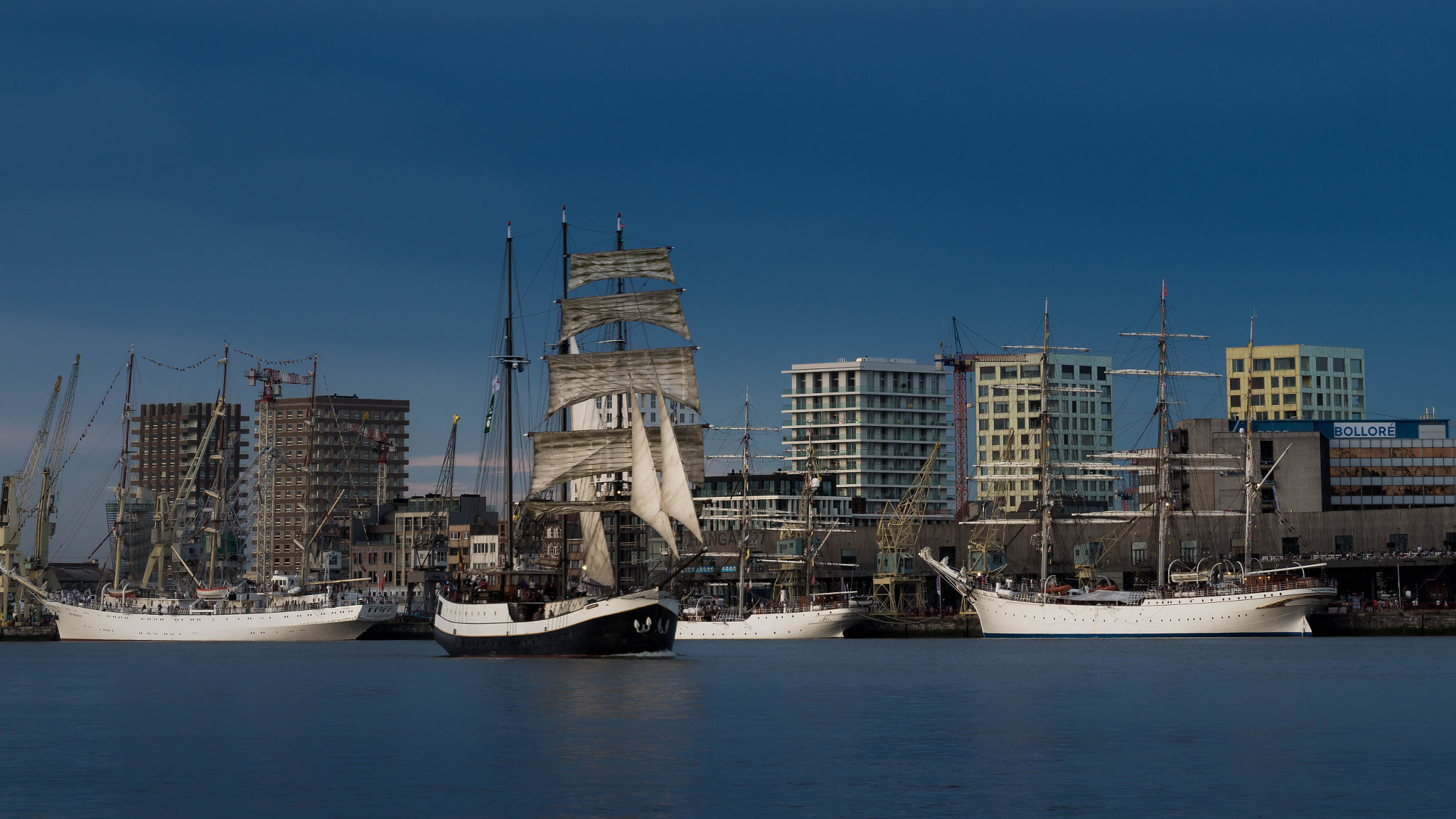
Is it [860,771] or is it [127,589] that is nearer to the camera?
[860,771]

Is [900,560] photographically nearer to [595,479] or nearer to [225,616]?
[225,616]

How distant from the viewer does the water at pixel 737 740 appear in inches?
1503

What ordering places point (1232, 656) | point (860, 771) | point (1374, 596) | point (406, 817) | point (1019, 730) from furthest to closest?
point (1374, 596) → point (1232, 656) → point (1019, 730) → point (860, 771) → point (406, 817)

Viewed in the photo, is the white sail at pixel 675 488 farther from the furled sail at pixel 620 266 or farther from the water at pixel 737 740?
the furled sail at pixel 620 266

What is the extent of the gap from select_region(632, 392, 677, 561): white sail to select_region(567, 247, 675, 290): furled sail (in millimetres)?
15810

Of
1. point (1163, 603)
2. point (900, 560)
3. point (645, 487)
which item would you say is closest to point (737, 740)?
point (645, 487)

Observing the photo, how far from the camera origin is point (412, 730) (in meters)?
55.0

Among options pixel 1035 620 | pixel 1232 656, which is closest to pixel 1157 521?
pixel 1035 620

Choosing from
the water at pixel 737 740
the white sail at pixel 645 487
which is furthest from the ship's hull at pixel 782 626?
the white sail at pixel 645 487

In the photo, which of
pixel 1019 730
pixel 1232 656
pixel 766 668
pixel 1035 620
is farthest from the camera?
pixel 1035 620

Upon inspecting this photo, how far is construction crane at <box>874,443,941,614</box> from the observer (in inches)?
6949

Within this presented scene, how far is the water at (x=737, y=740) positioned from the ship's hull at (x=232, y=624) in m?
75.8

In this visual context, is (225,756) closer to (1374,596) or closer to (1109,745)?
(1109,745)

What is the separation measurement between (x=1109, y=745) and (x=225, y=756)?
26281 millimetres
